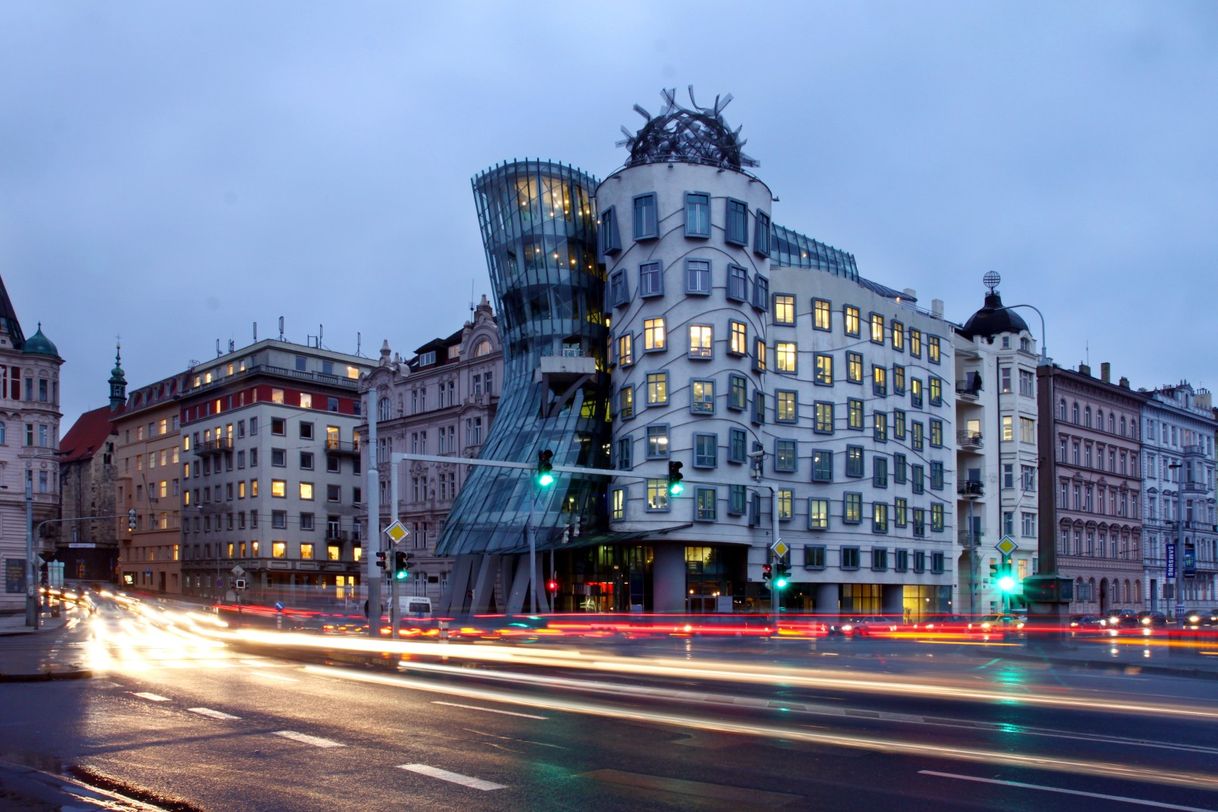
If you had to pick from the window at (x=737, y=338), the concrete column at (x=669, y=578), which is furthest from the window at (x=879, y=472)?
the concrete column at (x=669, y=578)

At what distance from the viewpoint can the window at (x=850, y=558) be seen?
65.4 metres

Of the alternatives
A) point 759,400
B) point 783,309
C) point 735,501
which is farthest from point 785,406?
point 735,501

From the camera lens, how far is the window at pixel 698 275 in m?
59.1

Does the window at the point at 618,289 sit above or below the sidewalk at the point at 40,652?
above

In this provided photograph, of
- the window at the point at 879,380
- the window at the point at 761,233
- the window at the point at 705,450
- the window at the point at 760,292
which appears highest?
the window at the point at 761,233

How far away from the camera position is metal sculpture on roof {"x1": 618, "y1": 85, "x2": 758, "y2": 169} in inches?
2458

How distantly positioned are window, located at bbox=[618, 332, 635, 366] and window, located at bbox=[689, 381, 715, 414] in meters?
4.01

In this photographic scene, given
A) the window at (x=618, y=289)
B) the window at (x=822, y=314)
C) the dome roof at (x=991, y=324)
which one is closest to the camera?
the window at (x=618, y=289)

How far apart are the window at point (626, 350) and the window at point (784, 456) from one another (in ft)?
31.7

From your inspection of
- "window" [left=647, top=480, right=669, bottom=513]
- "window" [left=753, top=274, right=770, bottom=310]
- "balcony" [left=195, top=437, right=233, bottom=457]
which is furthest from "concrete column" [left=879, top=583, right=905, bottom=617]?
"balcony" [left=195, top=437, right=233, bottom=457]

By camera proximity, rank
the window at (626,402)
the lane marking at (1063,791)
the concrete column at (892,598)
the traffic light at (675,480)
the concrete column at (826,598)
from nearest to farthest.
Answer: the lane marking at (1063,791) → the traffic light at (675,480) → the window at (626,402) → the concrete column at (826,598) → the concrete column at (892,598)

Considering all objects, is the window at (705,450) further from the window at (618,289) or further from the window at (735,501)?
the window at (618,289)

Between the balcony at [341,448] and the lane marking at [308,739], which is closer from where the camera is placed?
the lane marking at [308,739]

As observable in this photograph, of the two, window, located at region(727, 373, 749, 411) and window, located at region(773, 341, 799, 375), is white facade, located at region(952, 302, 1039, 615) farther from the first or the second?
window, located at region(727, 373, 749, 411)
